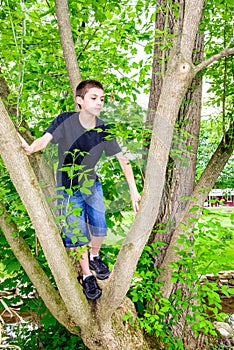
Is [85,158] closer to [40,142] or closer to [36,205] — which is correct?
[40,142]

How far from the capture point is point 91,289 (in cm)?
218

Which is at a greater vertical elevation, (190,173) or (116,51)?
(116,51)

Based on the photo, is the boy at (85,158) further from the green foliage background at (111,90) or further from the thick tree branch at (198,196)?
the thick tree branch at (198,196)

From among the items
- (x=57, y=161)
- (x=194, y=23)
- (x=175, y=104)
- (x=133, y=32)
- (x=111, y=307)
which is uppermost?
(x=133, y=32)

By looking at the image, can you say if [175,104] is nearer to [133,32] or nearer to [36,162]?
[36,162]

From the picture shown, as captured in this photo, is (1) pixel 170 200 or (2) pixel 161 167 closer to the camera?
(2) pixel 161 167

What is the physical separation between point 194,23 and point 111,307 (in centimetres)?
160

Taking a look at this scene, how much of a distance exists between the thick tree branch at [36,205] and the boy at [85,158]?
0.62ft

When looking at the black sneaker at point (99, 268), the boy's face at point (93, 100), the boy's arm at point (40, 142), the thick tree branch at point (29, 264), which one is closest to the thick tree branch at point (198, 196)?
the black sneaker at point (99, 268)

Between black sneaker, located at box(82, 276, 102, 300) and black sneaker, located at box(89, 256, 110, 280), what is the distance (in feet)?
0.30

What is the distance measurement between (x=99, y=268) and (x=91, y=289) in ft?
0.54

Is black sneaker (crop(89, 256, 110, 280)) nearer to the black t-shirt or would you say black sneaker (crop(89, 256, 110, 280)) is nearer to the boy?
the boy

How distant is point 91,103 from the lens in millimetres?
2027

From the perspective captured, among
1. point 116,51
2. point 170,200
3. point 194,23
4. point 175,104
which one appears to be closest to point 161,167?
point 175,104
